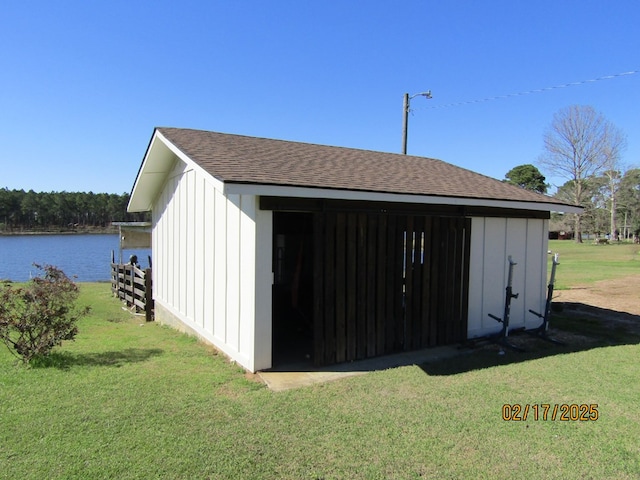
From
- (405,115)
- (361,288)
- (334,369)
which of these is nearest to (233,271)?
(361,288)

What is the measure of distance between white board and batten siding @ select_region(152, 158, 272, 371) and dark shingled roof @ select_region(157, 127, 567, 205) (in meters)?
0.41

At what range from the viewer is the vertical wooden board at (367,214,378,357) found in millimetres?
5980

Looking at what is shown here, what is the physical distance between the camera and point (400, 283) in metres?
6.28

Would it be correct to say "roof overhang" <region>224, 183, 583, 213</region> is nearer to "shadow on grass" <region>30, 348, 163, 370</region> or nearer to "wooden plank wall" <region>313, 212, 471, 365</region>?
"wooden plank wall" <region>313, 212, 471, 365</region>

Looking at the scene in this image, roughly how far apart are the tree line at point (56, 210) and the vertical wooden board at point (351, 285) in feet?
223

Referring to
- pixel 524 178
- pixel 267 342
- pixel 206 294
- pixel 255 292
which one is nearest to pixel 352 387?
pixel 267 342

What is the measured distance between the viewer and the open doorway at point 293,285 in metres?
7.10

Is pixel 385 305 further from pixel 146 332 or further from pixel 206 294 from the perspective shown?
pixel 146 332

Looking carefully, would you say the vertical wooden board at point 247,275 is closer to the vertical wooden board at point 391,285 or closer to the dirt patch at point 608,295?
the vertical wooden board at point 391,285

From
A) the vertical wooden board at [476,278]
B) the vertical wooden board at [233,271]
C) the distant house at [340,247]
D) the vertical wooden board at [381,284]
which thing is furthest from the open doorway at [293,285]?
the vertical wooden board at [476,278]

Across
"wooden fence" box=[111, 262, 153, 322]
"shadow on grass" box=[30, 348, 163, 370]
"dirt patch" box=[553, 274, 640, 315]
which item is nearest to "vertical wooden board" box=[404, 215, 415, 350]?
"shadow on grass" box=[30, 348, 163, 370]

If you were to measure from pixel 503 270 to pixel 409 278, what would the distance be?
7.55 ft

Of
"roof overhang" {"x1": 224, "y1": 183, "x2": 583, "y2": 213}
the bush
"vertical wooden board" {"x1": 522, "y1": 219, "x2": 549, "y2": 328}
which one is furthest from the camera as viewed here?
"vertical wooden board" {"x1": 522, "y1": 219, "x2": 549, "y2": 328}
